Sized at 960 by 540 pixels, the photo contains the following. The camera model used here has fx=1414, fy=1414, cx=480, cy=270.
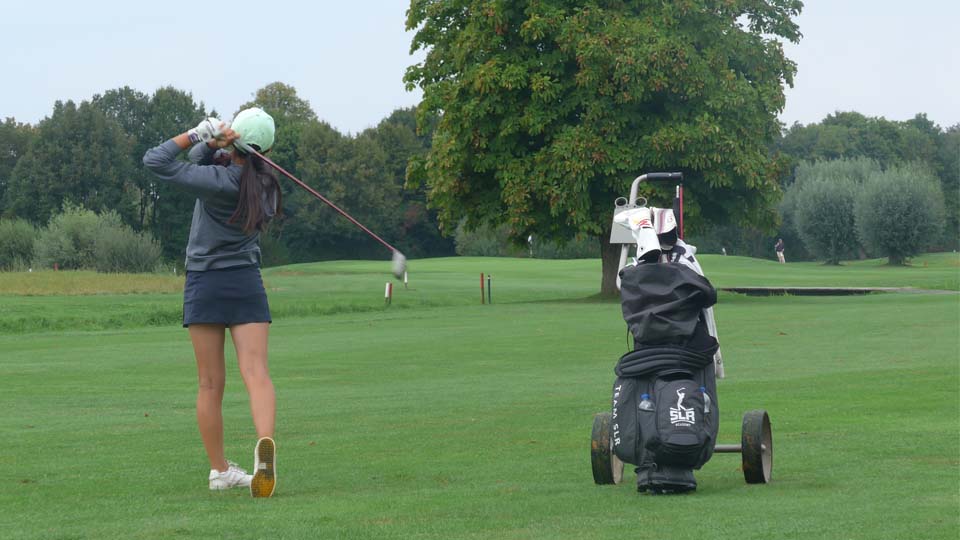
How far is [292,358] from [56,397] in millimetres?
6789

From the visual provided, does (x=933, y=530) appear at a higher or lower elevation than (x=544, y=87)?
lower

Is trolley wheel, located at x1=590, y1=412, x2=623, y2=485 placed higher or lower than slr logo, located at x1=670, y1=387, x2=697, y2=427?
lower

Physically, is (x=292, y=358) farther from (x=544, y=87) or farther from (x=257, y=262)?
(x=544, y=87)

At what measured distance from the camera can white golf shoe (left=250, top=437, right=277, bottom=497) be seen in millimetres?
7910

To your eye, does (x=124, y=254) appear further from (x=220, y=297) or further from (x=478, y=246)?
(x=220, y=297)

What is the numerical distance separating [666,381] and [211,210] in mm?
2841

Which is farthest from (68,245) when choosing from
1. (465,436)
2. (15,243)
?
(465,436)

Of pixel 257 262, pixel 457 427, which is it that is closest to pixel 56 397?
pixel 457 427

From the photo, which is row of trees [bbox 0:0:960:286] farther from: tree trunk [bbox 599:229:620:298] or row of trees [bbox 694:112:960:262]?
row of trees [bbox 694:112:960:262]

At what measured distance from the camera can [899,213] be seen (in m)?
81.9

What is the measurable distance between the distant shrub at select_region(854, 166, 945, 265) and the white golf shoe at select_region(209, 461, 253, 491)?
77.7m

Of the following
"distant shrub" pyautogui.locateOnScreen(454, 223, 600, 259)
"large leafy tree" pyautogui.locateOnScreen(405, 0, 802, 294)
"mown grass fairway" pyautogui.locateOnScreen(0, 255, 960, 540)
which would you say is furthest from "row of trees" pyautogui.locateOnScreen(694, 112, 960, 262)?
"mown grass fairway" pyautogui.locateOnScreen(0, 255, 960, 540)

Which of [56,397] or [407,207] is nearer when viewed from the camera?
[56,397]

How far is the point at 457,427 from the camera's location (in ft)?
39.8
